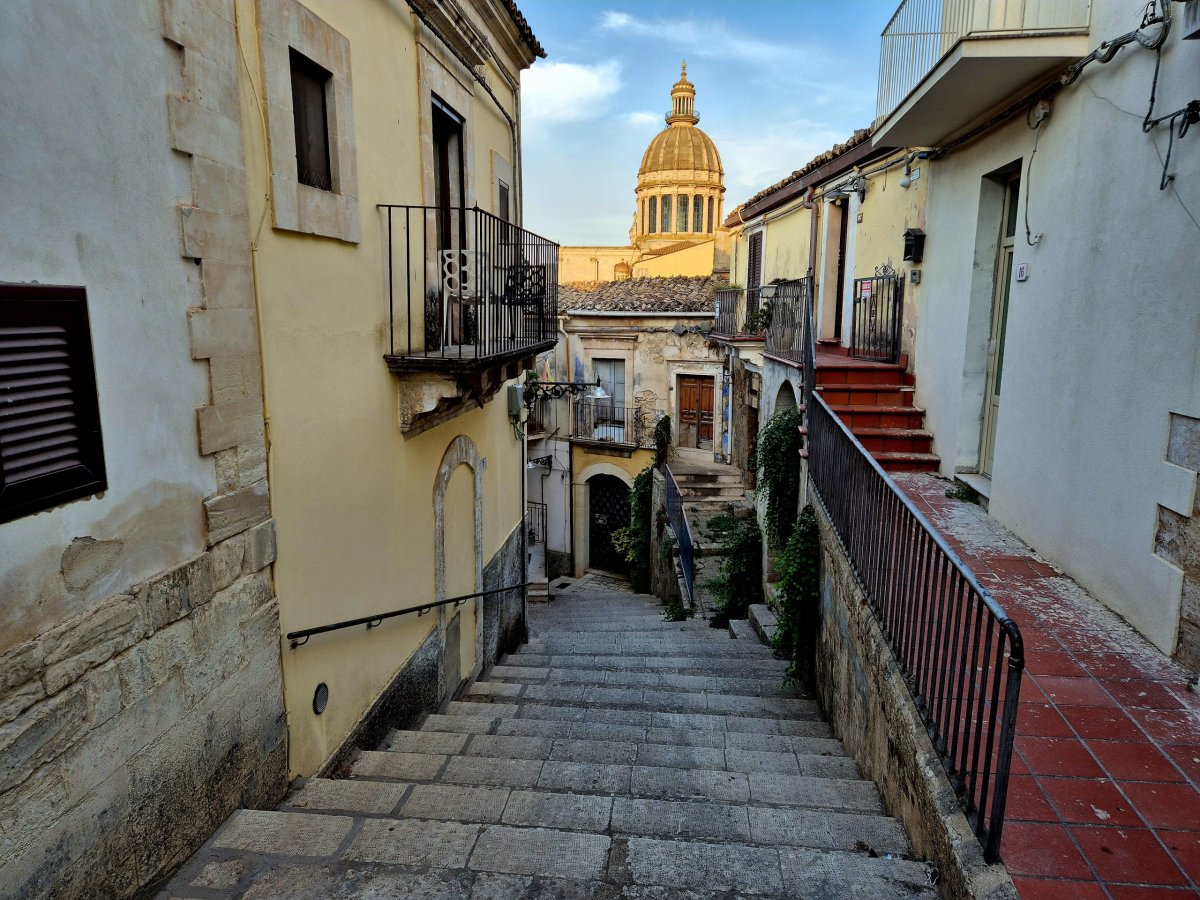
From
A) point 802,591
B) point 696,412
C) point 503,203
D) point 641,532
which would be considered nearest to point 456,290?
point 503,203

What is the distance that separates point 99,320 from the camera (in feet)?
9.01

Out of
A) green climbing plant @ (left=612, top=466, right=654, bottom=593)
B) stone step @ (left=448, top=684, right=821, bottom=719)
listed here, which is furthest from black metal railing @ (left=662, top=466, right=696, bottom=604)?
stone step @ (left=448, top=684, right=821, bottom=719)

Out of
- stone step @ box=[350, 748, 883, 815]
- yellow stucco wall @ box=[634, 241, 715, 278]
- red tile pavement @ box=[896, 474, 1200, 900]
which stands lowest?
stone step @ box=[350, 748, 883, 815]

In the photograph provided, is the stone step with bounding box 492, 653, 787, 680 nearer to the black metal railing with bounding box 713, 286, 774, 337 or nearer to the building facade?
the building facade

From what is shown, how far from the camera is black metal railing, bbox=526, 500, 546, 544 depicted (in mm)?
23203

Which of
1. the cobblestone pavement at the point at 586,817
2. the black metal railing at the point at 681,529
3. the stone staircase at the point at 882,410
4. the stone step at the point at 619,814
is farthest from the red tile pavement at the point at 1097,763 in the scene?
the black metal railing at the point at 681,529

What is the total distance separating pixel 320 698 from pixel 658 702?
9.84 ft

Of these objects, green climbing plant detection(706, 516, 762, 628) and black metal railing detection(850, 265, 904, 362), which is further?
green climbing plant detection(706, 516, 762, 628)

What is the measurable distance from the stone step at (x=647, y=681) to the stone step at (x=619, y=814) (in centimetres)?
313

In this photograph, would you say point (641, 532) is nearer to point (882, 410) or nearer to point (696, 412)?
point (696, 412)

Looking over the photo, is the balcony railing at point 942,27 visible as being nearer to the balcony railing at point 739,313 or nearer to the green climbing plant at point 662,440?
the balcony railing at point 739,313

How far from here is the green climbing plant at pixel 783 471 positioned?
890 centimetres

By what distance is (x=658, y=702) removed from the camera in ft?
21.1

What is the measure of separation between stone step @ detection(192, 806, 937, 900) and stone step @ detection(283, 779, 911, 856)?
0.09 metres
